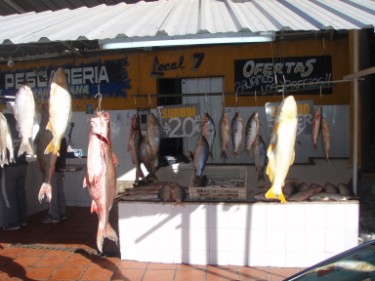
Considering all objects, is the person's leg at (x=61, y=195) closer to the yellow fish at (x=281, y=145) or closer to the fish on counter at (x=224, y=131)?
the fish on counter at (x=224, y=131)

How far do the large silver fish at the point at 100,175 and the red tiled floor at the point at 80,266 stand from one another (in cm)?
177

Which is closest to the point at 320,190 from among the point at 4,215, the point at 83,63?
the point at 4,215

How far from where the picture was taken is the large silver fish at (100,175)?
11.6ft

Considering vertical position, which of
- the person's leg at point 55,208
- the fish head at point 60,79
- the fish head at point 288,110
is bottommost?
the person's leg at point 55,208

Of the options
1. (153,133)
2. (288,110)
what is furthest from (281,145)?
(153,133)

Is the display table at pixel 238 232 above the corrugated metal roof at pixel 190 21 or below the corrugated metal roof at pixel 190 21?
below

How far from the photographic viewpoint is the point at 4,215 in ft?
23.0

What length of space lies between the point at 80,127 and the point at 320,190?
5.35m

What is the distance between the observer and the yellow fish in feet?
12.6

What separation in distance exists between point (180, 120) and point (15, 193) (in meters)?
3.21

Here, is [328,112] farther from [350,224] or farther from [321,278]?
[321,278]

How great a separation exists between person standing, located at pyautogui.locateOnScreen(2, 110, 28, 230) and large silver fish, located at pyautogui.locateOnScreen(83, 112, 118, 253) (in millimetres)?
3538

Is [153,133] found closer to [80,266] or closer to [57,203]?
[80,266]

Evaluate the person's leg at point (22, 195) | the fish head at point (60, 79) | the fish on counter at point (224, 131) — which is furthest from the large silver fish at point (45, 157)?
the person's leg at point (22, 195)
